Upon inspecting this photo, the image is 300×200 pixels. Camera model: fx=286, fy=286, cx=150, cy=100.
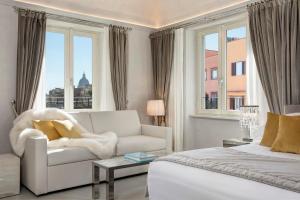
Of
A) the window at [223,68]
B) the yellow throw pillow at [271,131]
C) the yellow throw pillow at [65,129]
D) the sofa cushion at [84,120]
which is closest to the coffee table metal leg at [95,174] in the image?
the yellow throw pillow at [65,129]

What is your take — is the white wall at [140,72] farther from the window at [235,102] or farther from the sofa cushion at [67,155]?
the sofa cushion at [67,155]

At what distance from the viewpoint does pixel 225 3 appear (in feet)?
14.5

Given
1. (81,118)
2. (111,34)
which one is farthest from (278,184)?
(111,34)

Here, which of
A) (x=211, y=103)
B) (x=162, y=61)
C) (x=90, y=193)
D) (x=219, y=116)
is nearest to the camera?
(x=90, y=193)

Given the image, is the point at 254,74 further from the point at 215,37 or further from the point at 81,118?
the point at 81,118

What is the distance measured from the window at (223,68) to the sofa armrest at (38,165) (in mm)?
2886

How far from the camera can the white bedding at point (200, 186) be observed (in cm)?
159

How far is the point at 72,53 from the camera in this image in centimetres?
480

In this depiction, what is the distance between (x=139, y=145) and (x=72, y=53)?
1989 mm

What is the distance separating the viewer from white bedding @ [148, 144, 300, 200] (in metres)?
1.59

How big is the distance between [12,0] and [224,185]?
3821 mm

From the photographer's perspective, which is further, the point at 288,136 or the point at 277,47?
the point at 277,47

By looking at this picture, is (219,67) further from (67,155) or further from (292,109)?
(67,155)

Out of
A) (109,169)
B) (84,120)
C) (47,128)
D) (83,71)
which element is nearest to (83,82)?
(83,71)
